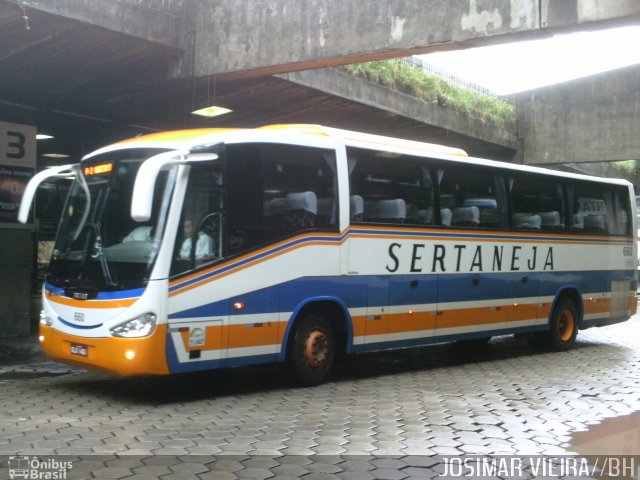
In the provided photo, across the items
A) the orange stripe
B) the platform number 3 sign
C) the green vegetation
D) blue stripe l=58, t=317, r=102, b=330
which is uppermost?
the green vegetation

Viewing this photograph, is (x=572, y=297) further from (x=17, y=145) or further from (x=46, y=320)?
(x=17, y=145)

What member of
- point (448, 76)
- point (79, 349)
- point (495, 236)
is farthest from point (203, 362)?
point (448, 76)

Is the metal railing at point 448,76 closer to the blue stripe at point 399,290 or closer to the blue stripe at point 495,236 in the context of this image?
the blue stripe at point 495,236

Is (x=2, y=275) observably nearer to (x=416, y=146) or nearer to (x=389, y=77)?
(x=416, y=146)

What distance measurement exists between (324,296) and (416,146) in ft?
9.97

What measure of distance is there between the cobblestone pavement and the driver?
5.51 ft

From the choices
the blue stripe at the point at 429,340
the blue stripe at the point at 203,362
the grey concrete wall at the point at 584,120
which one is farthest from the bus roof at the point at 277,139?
the grey concrete wall at the point at 584,120

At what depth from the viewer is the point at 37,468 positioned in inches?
219

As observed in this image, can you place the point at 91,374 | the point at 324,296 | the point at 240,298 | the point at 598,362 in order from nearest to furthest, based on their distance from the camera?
the point at 240,298, the point at 324,296, the point at 91,374, the point at 598,362

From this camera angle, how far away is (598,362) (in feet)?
41.1

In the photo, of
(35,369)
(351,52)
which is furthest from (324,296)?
(35,369)

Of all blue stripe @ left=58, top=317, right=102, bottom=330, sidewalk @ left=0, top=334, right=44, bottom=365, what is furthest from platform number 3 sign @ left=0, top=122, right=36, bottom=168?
blue stripe @ left=58, top=317, right=102, bottom=330

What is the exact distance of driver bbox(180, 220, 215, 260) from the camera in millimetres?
8242

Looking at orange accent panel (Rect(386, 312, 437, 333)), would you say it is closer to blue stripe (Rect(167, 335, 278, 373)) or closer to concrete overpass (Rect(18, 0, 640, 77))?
blue stripe (Rect(167, 335, 278, 373))
